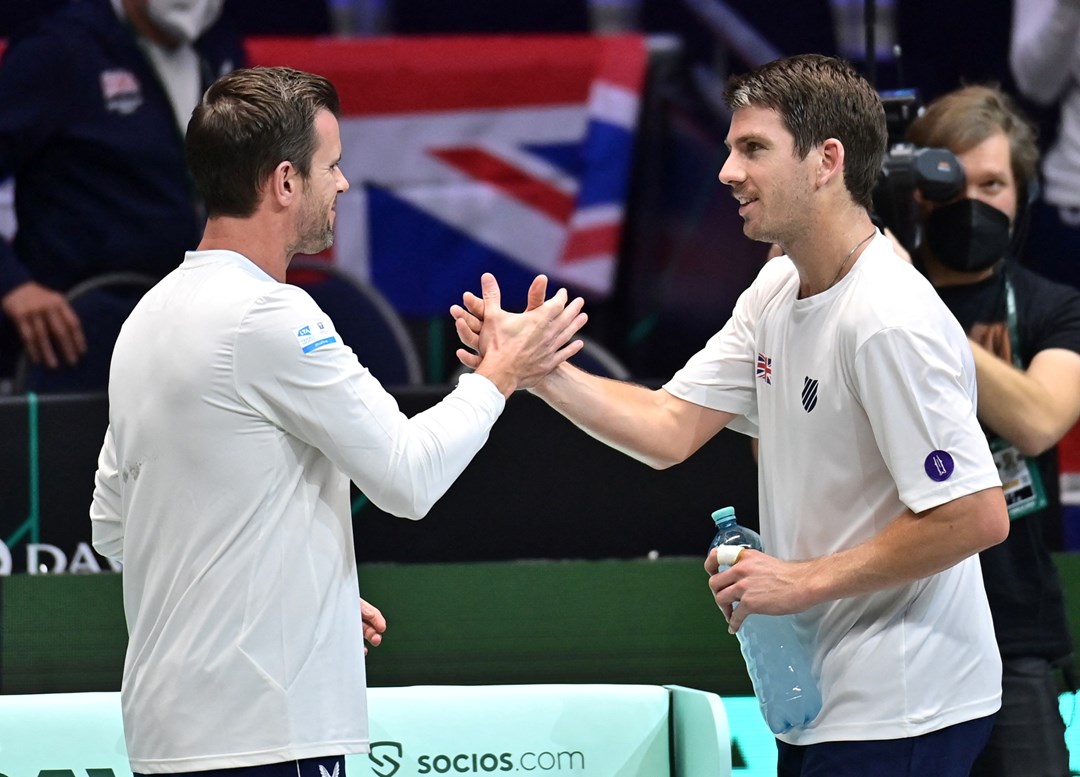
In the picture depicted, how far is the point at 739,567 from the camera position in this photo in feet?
7.25

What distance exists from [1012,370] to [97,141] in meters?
3.50

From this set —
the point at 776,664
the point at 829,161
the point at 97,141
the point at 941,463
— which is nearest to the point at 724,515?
the point at 776,664

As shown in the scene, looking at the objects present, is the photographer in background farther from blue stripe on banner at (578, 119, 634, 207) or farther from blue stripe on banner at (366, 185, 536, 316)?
blue stripe on banner at (366, 185, 536, 316)

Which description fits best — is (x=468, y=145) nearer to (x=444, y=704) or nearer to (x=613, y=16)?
(x=613, y=16)

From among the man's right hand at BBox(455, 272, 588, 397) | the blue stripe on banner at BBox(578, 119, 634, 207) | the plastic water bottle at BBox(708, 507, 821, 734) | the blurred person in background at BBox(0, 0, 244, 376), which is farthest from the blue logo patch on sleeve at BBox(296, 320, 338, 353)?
the blue stripe on banner at BBox(578, 119, 634, 207)

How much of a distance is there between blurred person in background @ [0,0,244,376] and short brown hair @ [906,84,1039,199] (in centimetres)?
290

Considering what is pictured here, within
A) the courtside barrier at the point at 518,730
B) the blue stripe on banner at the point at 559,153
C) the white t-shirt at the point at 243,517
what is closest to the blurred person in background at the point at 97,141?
the blue stripe on banner at the point at 559,153

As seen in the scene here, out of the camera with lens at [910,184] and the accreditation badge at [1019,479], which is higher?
the camera with lens at [910,184]

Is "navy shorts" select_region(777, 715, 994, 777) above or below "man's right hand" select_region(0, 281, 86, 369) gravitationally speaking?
above

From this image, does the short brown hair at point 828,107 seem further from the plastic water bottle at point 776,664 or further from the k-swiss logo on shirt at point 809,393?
the plastic water bottle at point 776,664

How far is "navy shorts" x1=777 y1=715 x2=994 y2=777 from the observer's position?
85.1 inches

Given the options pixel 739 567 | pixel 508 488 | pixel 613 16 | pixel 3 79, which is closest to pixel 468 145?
pixel 613 16

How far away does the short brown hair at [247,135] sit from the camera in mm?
2096

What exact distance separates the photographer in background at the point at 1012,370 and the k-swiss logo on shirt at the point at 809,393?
60 centimetres
